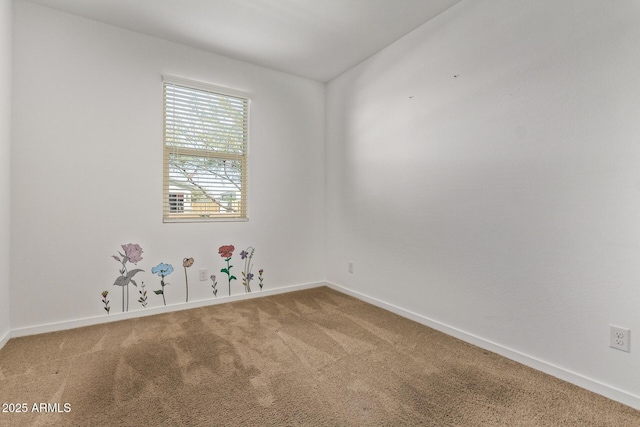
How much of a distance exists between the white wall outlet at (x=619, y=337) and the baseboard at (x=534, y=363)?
0.23 m

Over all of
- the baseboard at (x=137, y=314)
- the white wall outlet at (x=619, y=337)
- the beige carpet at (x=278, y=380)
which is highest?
the white wall outlet at (x=619, y=337)

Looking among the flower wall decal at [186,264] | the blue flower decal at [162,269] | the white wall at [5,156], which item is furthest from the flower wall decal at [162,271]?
the white wall at [5,156]

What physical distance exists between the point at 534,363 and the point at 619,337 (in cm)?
49

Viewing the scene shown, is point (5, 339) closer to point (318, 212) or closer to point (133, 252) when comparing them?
point (133, 252)

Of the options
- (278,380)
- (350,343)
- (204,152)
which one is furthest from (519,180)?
(204,152)

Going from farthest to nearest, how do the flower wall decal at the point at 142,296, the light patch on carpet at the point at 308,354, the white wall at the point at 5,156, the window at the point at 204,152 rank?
1. the window at the point at 204,152
2. the flower wall decal at the point at 142,296
3. the white wall at the point at 5,156
4. the light patch on carpet at the point at 308,354

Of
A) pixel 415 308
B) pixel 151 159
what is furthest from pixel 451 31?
pixel 151 159

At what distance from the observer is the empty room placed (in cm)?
161

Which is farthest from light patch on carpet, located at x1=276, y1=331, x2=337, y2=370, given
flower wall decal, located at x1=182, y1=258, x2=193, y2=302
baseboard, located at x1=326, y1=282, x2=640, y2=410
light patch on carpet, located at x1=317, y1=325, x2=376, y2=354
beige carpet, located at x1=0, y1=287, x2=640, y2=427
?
flower wall decal, located at x1=182, y1=258, x2=193, y2=302

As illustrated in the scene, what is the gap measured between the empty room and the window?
23mm

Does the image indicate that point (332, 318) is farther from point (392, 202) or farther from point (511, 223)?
point (511, 223)

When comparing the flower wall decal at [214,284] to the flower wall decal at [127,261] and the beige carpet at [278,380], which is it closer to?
the beige carpet at [278,380]

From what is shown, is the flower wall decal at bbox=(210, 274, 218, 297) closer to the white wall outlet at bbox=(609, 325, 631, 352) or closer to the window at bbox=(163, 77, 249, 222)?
the window at bbox=(163, 77, 249, 222)

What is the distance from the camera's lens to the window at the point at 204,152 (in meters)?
2.93
